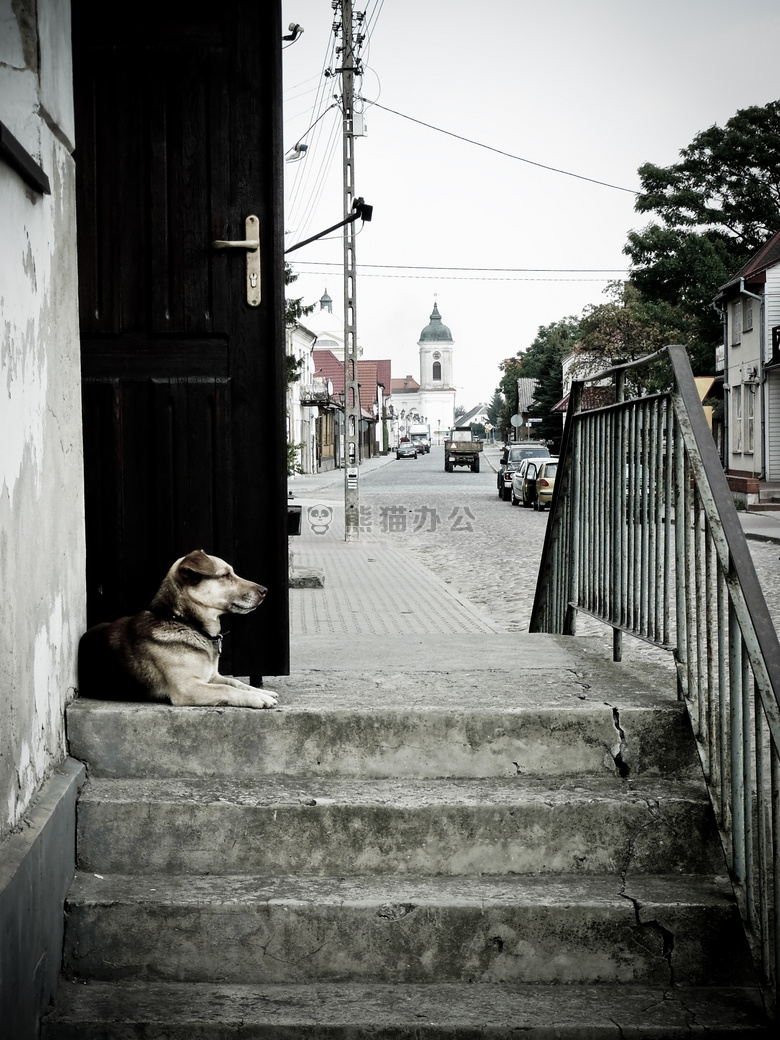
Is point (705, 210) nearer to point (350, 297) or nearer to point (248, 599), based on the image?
point (350, 297)

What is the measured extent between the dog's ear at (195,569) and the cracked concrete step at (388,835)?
773 millimetres

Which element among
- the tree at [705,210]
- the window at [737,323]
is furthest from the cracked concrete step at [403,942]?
the tree at [705,210]

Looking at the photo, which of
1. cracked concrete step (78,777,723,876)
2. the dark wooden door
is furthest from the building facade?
cracked concrete step (78,777,723,876)

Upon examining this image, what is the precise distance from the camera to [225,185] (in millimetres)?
4305

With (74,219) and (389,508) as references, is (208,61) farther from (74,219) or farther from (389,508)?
(389,508)

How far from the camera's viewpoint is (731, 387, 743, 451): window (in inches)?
1592

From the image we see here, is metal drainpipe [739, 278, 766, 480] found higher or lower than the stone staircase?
higher

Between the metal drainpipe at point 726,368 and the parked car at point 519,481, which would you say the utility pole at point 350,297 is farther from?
the metal drainpipe at point 726,368

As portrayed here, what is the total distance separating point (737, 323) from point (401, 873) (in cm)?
3987

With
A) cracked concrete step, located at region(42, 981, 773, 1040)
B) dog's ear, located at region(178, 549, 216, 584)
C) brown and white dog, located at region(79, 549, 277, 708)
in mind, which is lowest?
cracked concrete step, located at region(42, 981, 773, 1040)

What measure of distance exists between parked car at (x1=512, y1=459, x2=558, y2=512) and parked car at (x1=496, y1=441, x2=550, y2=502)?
3139 mm

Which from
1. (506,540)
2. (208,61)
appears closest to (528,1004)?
(208,61)

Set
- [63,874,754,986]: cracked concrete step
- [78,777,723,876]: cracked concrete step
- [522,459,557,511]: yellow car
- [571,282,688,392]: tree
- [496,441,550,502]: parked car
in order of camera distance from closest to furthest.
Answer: [63,874,754,986]: cracked concrete step, [78,777,723,876]: cracked concrete step, [522,459,557,511]: yellow car, [496,441,550,502]: parked car, [571,282,688,392]: tree

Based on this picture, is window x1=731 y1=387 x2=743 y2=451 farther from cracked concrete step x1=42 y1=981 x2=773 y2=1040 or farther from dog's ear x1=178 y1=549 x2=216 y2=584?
cracked concrete step x1=42 y1=981 x2=773 y2=1040
